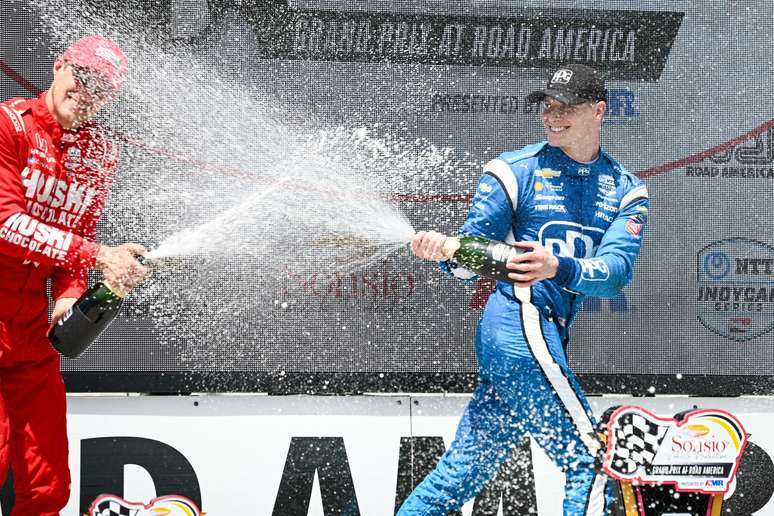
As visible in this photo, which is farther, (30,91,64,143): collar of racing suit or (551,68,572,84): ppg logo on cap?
(551,68,572,84): ppg logo on cap

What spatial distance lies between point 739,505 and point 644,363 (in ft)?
2.49

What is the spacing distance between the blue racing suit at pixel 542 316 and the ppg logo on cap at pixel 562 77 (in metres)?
0.25

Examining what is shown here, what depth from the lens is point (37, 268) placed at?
3.45m

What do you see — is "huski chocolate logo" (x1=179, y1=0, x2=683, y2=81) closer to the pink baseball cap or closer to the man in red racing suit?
the pink baseball cap

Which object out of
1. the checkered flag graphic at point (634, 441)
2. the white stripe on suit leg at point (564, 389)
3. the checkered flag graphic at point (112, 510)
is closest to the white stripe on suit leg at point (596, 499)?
the white stripe on suit leg at point (564, 389)

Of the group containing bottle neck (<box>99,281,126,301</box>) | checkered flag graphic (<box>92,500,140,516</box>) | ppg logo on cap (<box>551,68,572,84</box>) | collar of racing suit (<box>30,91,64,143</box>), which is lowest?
checkered flag graphic (<box>92,500,140,516</box>)

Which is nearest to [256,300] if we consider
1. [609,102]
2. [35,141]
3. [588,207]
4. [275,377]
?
[275,377]

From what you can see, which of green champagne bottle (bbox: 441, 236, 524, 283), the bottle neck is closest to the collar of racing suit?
the bottle neck

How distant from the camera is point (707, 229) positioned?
4195 millimetres

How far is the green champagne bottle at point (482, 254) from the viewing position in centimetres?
325

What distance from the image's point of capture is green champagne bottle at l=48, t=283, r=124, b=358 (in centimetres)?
337

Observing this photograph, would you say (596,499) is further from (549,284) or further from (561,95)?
(561,95)

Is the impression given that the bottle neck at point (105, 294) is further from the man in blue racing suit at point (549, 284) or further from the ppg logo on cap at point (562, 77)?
the ppg logo on cap at point (562, 77)

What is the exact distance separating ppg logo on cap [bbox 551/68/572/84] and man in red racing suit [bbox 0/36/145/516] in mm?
1629
